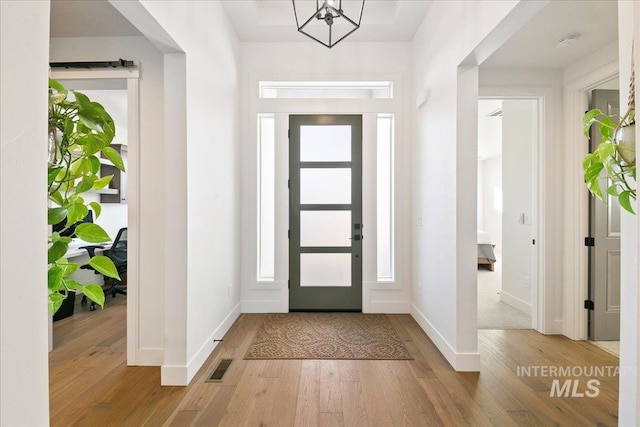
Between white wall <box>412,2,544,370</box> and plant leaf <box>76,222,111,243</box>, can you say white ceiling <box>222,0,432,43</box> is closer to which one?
white wall <box>412,2,544,370</box>

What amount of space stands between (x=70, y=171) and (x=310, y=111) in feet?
9.19

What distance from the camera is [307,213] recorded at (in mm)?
3693

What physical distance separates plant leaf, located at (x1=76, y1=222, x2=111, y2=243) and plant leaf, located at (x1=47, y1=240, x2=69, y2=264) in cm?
6

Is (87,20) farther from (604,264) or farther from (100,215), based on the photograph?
(604,264)

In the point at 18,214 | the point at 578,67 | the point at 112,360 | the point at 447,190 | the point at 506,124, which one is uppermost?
the point at 578,67

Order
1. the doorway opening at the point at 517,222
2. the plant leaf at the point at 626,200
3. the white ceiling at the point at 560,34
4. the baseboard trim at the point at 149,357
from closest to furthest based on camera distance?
the plant leaf at the point at 626,200
the white ceiling at the point at 560,34
the baseboard trim at the point at 149,357
the doorway opening at the point at 517,222

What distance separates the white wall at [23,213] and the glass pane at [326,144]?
117 inches

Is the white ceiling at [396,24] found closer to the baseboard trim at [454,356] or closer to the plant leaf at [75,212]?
the plant leaf at [75,212]

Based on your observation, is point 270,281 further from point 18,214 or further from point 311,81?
point 18,214

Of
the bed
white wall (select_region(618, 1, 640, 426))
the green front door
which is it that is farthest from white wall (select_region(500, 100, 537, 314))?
white wall (select_region(618, 1, 640, 426))

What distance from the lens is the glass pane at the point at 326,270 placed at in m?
3.67

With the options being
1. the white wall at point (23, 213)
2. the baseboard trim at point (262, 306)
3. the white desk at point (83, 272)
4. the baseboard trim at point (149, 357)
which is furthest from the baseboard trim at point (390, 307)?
the white desk at point (83, 272)

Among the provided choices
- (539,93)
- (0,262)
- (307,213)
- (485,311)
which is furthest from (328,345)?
(539,93)

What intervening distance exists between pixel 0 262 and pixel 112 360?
243 centimetres
